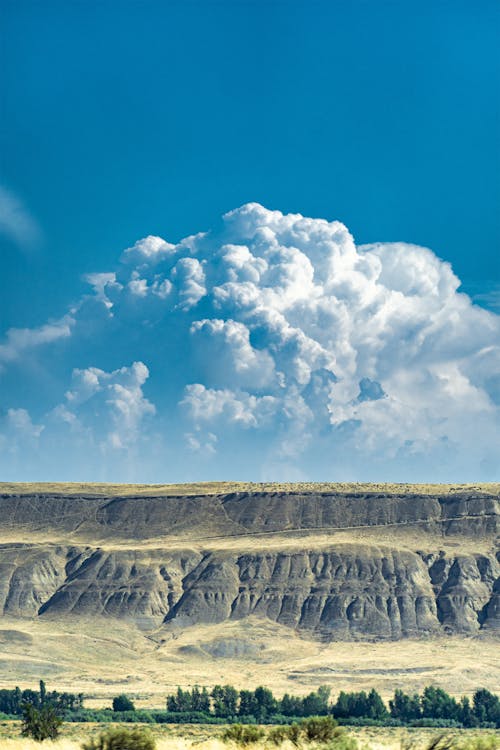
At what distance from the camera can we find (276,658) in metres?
167

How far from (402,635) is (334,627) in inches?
428

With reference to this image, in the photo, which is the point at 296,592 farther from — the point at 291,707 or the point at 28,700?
the point at 28,700

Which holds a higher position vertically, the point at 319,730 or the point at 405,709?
the point at 319,730

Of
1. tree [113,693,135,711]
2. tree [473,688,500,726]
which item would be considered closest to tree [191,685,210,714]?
tree [113,693,135,711]

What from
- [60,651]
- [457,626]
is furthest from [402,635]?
[60,651]

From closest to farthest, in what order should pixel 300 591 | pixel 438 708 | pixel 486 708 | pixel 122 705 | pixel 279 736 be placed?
pixel 279 736
pixel 486 708
pixel 438 708
pixel 122 705
pixel 300 591

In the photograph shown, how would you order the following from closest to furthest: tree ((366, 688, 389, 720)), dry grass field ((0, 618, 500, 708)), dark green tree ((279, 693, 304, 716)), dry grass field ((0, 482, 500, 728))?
tree ((366, 688, 389, 720)), dark green tree ((279, 693, 304, 716)), dry grass field ((0, 482, 500, 728)), dry grass field ((0, 618, 500, 708))

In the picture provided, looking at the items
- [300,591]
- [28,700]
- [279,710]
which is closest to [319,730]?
[279,710]

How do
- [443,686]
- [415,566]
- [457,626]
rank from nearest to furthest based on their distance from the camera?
[443,686]
[457,626]
[415,566]

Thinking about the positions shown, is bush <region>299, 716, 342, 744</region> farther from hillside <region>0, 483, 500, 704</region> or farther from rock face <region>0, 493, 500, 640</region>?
rock face <region>0, 493, 500, 640</region>

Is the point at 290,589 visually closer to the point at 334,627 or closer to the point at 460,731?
the point at 334,627

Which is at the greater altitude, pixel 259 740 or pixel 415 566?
pixel 415 566

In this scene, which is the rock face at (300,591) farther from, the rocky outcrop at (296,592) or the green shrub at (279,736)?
the green shrub at (279,736)

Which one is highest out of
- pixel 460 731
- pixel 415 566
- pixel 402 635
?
pixel 415 566
